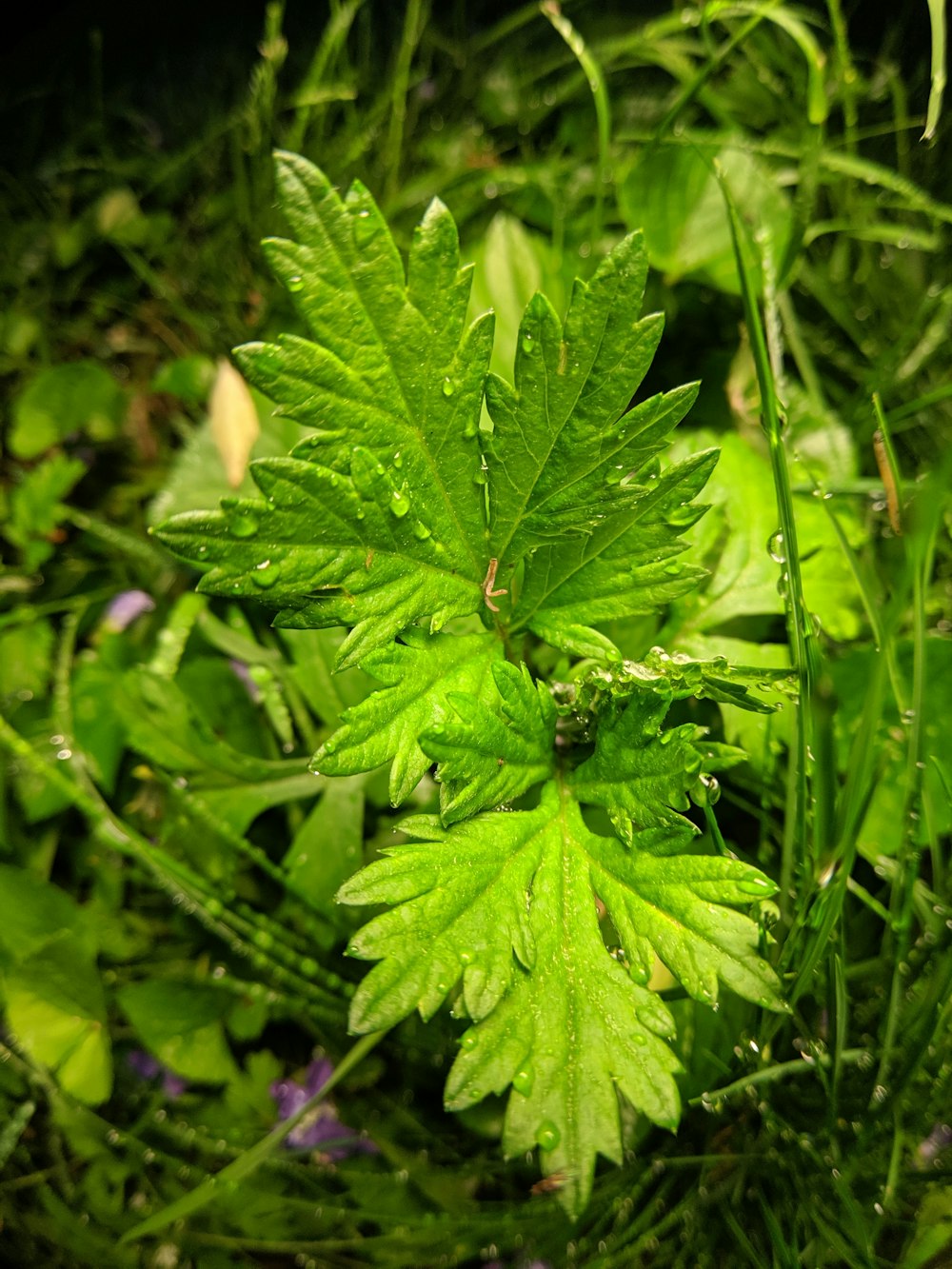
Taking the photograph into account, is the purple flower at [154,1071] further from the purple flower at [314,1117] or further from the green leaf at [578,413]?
the green leaf at [578,413]

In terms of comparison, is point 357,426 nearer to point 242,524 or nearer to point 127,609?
point 242,524

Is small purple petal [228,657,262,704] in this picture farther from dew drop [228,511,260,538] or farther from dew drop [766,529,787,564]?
dew drop [766,529,787,564]

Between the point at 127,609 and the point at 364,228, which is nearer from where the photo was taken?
the point at 364,228

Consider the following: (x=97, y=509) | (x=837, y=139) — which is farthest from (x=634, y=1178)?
(x=837, y=139)

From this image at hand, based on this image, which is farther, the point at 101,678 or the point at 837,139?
the point at 837,139

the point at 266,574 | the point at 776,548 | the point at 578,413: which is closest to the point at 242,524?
the point at 266,574

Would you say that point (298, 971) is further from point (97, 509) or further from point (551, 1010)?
point (97, 509)

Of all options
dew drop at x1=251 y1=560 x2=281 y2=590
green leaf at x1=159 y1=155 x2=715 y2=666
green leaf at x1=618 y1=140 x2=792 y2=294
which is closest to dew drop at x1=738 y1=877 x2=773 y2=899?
green leaf at x1=159 y1=155 x2=715 y2=666
